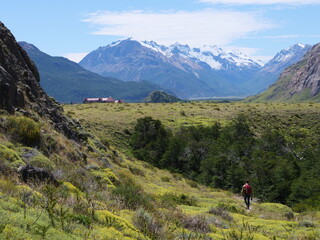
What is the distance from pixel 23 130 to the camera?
1664 cm

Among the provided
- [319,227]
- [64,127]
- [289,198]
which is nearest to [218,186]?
[289,198]

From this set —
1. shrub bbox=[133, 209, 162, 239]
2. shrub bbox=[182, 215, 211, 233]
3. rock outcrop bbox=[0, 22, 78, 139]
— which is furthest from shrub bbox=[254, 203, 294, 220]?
rock outcrop bbox=[0, 22, 78, 139]

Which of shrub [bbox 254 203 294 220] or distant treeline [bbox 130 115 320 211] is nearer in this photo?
shrub [bbox 254 203 294 220]

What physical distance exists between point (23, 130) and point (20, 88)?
564cm

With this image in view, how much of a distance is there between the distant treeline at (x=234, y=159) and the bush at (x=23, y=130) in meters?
19.2

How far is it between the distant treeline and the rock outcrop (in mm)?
18409

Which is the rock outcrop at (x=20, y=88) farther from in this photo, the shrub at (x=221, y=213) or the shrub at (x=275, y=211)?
the shrub at (x=275, y=211)

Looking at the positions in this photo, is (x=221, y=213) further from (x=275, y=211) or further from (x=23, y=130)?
(x=23, y=130)

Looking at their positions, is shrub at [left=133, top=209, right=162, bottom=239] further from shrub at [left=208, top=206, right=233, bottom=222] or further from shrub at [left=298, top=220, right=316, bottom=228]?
shrub at [left=298, top=220, right=316, bottom=228]

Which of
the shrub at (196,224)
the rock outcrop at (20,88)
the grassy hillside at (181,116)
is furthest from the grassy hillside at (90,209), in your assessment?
the grassy hillside at (181,116)

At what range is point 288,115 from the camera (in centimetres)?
7056

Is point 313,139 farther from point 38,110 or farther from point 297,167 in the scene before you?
point 38,110

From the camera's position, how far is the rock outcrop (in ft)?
61.9

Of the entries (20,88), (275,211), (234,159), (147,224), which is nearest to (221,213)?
(275,211)
